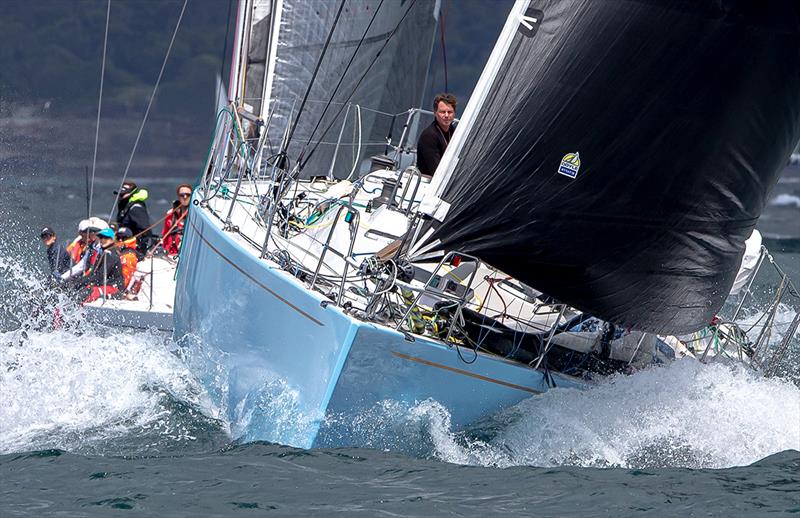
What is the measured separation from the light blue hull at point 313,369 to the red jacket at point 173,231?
3635 mm

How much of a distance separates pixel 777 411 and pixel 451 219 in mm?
2077

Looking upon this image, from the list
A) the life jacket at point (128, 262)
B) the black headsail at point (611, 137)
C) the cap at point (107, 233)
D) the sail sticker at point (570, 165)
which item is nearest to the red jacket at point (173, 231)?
the life jacket at point (128, 262)

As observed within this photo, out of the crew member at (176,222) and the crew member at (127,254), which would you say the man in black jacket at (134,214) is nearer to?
the crew member at (176,222)

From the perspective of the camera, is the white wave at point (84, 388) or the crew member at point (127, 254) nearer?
the white wave at point (84, 388)

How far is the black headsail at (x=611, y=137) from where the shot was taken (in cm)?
509

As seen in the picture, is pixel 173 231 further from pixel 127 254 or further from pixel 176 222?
pixel 127 254

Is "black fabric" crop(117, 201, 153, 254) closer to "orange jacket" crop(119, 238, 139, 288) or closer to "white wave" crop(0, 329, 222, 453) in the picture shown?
"orange jacket" crop(119, 238, 139, 288)

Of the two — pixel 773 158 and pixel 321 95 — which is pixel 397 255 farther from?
pixel 321 95

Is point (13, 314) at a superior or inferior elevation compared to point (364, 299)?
inferior

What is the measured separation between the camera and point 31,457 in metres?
5.04

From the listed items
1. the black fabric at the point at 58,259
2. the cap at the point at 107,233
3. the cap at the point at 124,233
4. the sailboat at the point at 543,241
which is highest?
the sailboat at the point at 543,241

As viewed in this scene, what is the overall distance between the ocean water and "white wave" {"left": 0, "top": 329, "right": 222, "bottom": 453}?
0.01 metres

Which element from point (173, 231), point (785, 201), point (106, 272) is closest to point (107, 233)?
point (106, 272)

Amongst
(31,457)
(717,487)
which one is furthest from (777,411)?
(31,457)
